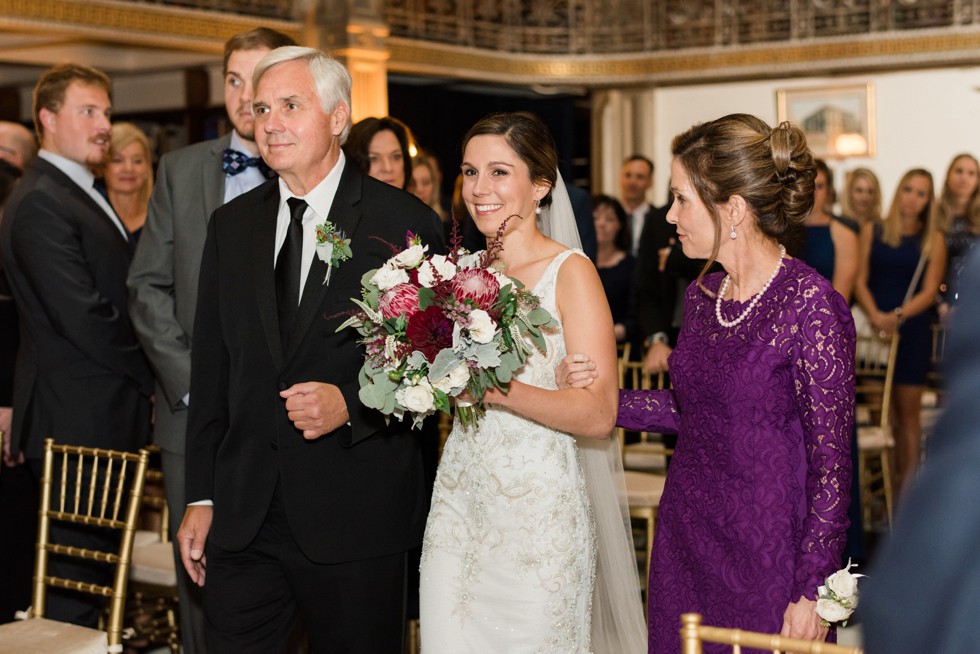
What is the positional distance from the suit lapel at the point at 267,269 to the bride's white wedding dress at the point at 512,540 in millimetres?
521

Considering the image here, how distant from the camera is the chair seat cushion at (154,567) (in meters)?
4.31

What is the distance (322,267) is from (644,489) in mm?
2460

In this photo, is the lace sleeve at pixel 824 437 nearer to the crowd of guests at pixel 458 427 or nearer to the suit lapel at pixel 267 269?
the crowd of guests at pixel 458 427

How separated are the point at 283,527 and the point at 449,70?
11.8 metres

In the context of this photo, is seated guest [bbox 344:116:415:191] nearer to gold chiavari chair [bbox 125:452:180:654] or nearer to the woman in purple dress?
gold chiavari chair [bbox 125:452:180:654]

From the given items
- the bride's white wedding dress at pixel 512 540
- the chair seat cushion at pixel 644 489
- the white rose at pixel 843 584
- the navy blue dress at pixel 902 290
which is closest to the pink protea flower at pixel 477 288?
the bride's white wedding dress at pixel 512 540

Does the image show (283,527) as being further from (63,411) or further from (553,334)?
(63,411)

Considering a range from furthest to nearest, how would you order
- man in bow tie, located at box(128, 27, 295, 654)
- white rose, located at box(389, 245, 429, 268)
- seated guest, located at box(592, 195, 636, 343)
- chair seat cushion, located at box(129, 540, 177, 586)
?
seated guest, located at box(592, 195, 636, 343), chair seat cushion, located at box(129, 540, 177, 586), man in bow tie, located at box(128, 27, 295, 654), white rose, located at box(389, 245, 429, 268)

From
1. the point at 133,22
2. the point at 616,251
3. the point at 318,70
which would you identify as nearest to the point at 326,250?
the point at 318,70

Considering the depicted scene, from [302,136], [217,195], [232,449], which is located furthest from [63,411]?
[302,136]

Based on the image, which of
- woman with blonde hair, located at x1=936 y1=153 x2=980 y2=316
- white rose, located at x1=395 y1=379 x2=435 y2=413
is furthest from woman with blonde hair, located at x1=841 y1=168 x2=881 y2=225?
white rose, located at x1=395 y1=379 x2=435 y2=413

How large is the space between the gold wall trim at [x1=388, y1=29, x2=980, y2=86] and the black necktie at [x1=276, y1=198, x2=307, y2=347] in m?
10.5

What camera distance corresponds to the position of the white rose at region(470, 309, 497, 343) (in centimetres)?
246

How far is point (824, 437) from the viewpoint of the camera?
2.50 meters
